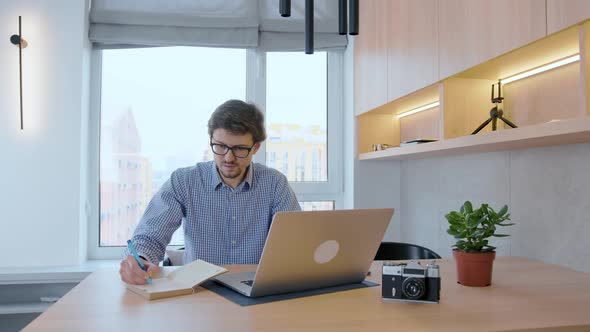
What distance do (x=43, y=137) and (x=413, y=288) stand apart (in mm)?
2601

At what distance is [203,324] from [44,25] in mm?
2712

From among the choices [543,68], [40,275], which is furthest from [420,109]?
[40,275]

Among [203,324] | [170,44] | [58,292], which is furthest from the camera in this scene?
[170,44]

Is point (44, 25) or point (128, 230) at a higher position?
point (44, 25)

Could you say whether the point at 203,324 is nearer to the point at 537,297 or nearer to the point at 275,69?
the point at 537,297

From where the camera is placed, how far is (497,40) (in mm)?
1758

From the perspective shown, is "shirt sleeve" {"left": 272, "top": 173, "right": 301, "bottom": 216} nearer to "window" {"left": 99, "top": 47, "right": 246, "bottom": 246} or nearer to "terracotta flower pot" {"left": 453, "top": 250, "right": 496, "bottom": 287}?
"terracotta flower pot" {"left": 453, "top": 250, "right": 496, "bottom": 287}

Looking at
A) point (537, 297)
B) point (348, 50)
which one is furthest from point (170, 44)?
point (537, 297)

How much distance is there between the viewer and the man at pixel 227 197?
1.95 meters

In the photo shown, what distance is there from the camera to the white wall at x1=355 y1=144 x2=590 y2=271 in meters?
1.81

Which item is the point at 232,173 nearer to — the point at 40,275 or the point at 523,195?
the point at 523,195

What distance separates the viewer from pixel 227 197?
80.8 inches

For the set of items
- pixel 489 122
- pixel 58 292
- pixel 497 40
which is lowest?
pixel 58 292

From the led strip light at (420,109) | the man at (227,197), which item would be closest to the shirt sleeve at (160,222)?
the man at (227,197)
